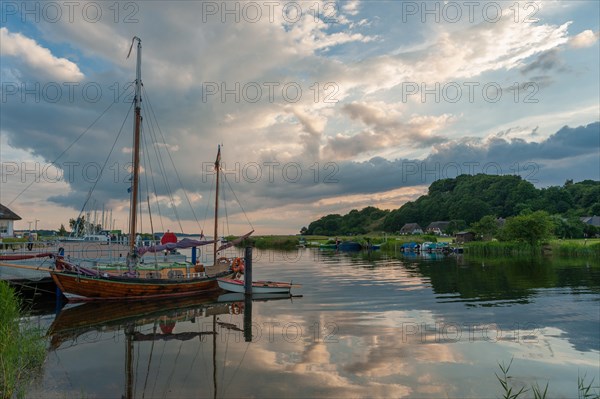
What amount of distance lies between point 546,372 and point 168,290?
87.4 feet

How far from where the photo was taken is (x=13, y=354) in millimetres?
13148

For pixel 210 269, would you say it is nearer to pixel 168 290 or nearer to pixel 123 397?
pixel 168 290

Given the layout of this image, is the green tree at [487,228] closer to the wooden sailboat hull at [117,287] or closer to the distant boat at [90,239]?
the distant boat at [90,239]

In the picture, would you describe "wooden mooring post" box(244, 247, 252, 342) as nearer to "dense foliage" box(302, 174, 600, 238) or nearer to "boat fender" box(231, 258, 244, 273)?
"boat fender" box(231, 258, 244, 273)

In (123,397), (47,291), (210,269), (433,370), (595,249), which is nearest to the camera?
(123,397)

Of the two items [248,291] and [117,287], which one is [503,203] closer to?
[248,291]

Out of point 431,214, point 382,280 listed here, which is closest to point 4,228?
point 382,280

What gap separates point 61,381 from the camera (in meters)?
14.8

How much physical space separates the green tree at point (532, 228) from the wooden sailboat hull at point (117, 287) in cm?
7303

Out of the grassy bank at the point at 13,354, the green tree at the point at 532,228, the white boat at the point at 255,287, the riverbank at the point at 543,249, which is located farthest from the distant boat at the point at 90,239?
the green tree at the point at 532,228

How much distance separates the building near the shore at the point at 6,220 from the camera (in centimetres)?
6000

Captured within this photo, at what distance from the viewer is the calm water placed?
48.5ft

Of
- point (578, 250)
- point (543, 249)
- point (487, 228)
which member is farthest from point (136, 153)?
point (487, 228)

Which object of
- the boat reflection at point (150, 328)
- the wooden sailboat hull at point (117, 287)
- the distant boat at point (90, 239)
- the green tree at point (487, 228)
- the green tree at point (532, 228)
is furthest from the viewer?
the green tree at point (487, 228)
